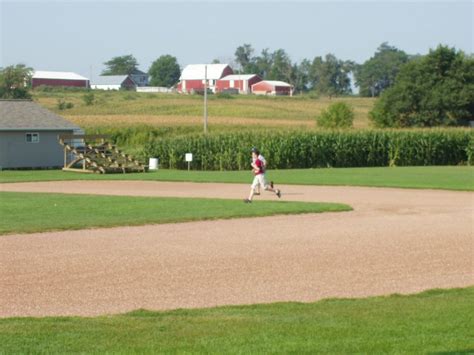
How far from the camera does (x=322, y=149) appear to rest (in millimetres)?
60781

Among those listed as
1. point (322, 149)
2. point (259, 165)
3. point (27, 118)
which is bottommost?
point (322, 149)

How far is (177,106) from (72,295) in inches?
4091

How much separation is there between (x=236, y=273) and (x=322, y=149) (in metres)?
44.7

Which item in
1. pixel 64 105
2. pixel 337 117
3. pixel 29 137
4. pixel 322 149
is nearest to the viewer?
pixel 29 137

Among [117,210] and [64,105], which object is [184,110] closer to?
[64,105]

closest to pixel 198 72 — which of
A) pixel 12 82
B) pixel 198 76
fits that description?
pixel 198 76

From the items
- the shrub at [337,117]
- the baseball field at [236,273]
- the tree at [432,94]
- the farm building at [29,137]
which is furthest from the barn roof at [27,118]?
the tree at [432,94]

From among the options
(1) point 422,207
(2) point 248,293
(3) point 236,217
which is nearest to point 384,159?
(1) point 422,207

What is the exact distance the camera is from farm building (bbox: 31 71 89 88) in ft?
512

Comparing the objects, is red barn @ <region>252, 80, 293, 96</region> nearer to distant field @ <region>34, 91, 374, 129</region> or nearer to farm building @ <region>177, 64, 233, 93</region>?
farm building @ <region>177, 64, 233, 93</region>

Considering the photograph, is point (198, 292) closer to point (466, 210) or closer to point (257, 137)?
point (466, 210)

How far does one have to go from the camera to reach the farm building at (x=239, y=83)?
17225 centimetres

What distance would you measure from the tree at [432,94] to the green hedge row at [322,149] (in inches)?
543

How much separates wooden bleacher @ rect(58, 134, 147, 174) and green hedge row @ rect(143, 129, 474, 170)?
6150 mm
